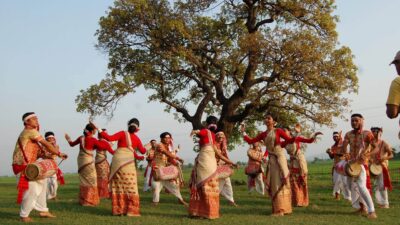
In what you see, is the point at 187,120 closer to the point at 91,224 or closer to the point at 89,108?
the point at 89,108

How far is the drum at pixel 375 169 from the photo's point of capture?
11.6 meters

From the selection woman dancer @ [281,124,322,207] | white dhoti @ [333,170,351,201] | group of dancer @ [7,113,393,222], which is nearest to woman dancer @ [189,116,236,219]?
group of dancer @ [7,113,393,222]

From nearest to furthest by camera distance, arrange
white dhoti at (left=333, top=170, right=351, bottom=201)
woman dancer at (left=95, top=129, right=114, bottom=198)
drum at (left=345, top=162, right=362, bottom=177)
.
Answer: drum at (left=345, top=162, right=362, bottom=177), white dhoti at (left=333, top=170, right=351, bottom=201), woman dancer at (left=95, top=129, right=114, bottom=198)

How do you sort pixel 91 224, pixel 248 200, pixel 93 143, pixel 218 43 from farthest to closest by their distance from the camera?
pixel 218 43, pixel 248 200, pixel 93 143, pixel 91 224

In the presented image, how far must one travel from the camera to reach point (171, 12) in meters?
19.7

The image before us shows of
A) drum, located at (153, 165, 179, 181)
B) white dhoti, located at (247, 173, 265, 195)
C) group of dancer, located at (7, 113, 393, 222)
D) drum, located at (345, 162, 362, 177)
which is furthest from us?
white dhoti, located at (247, 173, 265, 195)

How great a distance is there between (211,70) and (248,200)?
9351mm

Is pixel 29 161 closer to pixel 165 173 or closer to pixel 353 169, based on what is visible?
pixel 165 173

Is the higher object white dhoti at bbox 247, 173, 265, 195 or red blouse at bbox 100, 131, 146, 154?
red blouse at bbox 100, 131, 146, 154

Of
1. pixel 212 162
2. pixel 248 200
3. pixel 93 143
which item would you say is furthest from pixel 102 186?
pixel 212 162

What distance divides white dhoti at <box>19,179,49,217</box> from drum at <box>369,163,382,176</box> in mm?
7090

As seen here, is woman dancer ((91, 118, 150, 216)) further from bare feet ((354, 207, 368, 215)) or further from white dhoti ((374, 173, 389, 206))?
white dhoti ((374, 173, 389, 206))

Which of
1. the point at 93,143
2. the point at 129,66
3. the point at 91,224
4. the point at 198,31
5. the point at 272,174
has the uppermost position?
the point at 198,31

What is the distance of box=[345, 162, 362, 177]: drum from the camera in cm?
975
